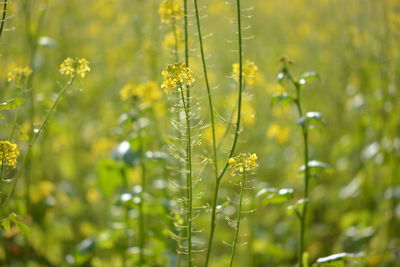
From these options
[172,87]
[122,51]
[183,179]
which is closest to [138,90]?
[183,179]

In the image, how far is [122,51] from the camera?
5.92 meters

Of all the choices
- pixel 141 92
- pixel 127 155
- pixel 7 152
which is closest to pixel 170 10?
pixel 141 92

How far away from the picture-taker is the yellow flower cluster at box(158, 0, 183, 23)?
265 cm

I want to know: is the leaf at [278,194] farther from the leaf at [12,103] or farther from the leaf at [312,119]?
the leaf at [12,103]

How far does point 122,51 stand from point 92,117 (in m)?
0.91

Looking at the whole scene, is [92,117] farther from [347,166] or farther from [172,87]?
[172,87]

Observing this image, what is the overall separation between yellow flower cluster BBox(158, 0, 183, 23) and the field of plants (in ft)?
0.04

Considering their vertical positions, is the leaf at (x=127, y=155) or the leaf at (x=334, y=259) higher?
the leaf at (x=127, y=155)

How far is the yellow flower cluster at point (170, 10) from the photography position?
104 inches

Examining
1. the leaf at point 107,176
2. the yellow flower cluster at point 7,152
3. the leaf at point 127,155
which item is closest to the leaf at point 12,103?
the yellow flower cluster at point 7,152

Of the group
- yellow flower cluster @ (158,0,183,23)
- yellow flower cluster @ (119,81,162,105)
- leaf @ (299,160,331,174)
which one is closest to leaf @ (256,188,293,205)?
leaf @ (299,160,331,174)

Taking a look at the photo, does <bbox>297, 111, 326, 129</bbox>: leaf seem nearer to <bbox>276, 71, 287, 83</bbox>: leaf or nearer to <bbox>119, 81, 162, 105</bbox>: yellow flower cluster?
<bbox>276, 71, 287, 83</bbox>: leaf

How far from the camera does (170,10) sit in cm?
266

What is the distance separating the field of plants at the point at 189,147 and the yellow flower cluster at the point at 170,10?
0.04 feet
